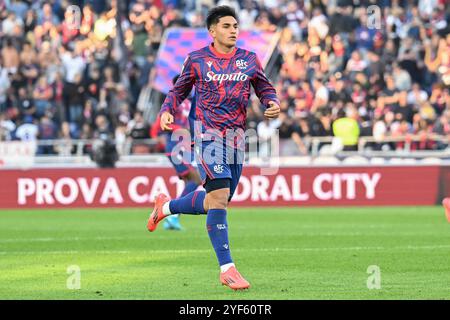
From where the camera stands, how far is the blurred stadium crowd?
87.7ft

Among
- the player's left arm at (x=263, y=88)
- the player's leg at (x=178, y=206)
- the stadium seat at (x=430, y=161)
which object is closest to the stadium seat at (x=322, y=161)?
the stadium seat at (x=430, y=161)

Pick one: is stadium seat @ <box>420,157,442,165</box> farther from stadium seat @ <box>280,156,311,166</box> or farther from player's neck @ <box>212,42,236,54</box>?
player's neck @ <box>212,42,236,54</box>

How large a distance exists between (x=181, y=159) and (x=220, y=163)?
7.43 m

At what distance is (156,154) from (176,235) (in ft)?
29.7

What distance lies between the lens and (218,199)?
11148 millimetres

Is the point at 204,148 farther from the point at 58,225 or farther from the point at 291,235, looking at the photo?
the point at 58,225

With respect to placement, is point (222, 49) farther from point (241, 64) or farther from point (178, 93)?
point (178, 93)

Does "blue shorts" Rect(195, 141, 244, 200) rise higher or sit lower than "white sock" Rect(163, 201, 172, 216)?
higher

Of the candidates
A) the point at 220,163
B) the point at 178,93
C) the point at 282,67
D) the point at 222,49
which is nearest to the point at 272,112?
the point at 220,163

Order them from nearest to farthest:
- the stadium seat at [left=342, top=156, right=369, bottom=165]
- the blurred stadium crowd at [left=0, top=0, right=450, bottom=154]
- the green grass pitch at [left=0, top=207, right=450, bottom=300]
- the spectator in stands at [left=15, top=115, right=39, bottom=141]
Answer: the green grass pitch at [left=0, top=207, right=450, bottom=300] < the stadium seat at [left=342, top=156, right=369, bottom=165] < the blurred stadium crowd at [left=0, top=0, right=450, bottom=154] < the spectator in stands at [left=15, top=115, right=39, bottom=141]

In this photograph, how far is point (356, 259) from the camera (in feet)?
44.7

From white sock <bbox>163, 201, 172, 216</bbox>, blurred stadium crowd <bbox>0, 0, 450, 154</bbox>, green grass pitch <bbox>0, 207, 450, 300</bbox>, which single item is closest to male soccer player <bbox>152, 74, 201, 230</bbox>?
green grass pitch <bbox>0, 207, 450, 300</bbox>

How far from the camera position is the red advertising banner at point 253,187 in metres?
25.5
